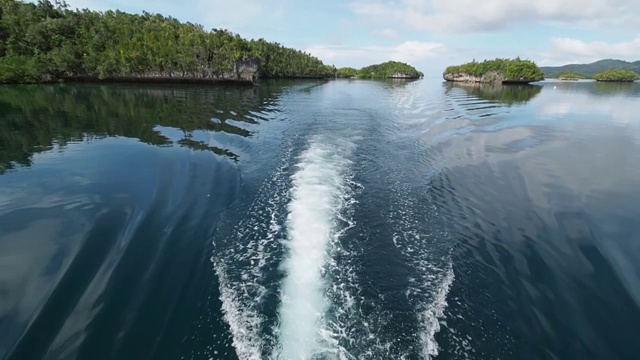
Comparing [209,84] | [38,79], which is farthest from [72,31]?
[209,84]

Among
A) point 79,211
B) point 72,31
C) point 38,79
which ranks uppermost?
point 72,31

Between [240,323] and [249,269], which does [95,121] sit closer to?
[249,269]

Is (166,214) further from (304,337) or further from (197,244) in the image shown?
(304,337)

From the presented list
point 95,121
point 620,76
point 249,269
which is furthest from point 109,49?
point 620,76

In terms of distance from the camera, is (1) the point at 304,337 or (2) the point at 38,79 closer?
(1) the point at 304,337

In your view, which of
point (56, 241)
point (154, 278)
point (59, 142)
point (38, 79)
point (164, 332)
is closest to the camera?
point (164, 332)

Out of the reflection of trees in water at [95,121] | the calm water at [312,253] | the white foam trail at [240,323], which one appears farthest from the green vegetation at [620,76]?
the white foam trail at [240,323]
